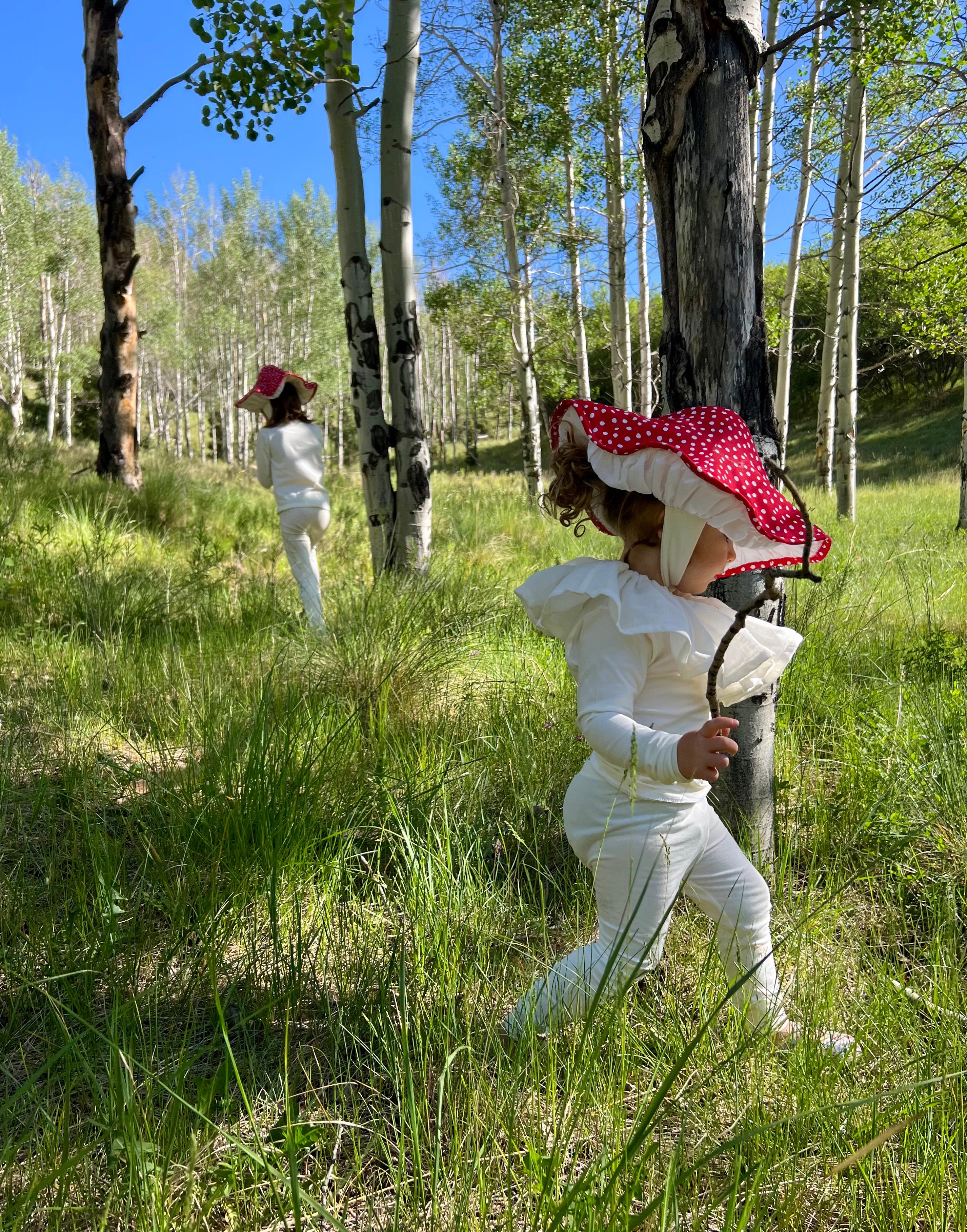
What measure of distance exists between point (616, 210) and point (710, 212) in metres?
13.0

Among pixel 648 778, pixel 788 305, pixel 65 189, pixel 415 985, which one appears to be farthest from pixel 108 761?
pixel 65 189

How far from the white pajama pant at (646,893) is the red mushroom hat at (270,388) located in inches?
171

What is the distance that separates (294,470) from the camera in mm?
5359

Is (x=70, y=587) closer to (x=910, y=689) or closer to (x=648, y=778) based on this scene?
(x=648, y=778)

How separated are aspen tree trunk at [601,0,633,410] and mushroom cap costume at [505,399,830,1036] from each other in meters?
11.3

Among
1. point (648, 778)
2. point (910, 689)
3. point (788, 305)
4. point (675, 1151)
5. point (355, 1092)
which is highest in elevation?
point (788, 305)

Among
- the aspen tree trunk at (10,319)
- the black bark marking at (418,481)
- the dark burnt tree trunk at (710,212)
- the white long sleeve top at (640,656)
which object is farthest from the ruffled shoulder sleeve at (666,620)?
the aspen tree trunk at (10,319)

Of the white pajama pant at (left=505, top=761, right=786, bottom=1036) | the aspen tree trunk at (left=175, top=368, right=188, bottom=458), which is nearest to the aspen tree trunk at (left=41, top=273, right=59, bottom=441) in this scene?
the aspen tree trunk at (left=175, top=368, right=188, bottom=458)

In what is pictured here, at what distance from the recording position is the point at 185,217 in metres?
44.6

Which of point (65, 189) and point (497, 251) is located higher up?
point (65, 189)

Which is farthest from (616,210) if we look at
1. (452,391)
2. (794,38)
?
(452,391)

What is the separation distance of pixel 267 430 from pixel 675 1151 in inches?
199

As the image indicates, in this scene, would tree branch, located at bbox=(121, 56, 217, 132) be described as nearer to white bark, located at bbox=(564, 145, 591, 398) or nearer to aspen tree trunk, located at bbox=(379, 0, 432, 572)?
aspen tree trunk, located at bbox=(379, 0, 432, 572)

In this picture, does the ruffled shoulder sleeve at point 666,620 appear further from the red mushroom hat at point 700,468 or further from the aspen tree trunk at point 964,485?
the aspen tree trunk at point 964,485
